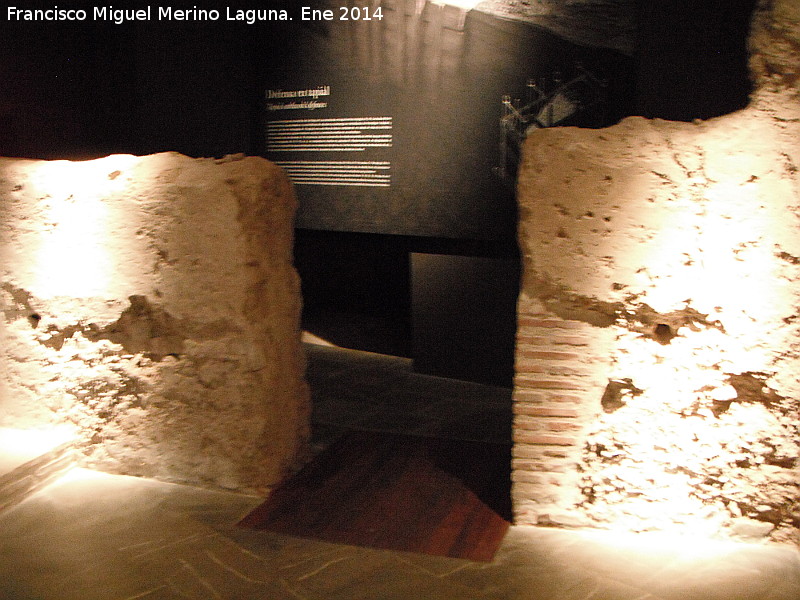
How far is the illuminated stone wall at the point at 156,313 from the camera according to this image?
347cm

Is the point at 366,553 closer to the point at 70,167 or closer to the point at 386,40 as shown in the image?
the point at 70,167

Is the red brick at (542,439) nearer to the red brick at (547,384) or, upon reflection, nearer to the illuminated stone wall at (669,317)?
the illuminated stone wall at (669,317)

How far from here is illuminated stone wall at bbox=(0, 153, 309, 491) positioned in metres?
3.47

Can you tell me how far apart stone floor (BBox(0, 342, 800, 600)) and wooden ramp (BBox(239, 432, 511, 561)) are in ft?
0.37

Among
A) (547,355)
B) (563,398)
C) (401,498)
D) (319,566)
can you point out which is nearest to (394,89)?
(547,355)

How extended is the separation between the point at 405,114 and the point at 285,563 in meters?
2.81

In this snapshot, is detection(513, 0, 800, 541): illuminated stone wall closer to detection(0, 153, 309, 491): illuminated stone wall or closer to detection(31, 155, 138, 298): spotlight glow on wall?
detection(0, 153, 309, 491): illuminated stone wall

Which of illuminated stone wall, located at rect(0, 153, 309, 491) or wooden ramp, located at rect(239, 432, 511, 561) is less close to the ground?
illuminated stone wall, located at rect(0, 153, 309, 491)

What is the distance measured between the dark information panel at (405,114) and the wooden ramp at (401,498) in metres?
1.39

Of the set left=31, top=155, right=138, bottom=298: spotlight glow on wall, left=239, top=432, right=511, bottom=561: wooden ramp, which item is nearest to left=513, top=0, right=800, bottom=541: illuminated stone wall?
left=239, top=432, right=511, bottom=561: wooden ramp

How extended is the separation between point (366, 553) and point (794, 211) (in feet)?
7.44

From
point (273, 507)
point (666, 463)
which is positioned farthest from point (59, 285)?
point (666, 463)

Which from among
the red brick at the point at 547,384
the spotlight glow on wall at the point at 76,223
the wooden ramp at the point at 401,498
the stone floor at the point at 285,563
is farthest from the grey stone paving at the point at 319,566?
the spotlight glow on wall at the point at 76,223

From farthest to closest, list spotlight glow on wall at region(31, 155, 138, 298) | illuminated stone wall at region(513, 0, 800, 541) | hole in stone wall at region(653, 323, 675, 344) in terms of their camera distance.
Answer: spotlight glow on wall at region(31, 155, 138, 298), hole in stone wall at region(653, 323, 675, 344), illuminated stone wall at region(513, 0, 800, 541)
